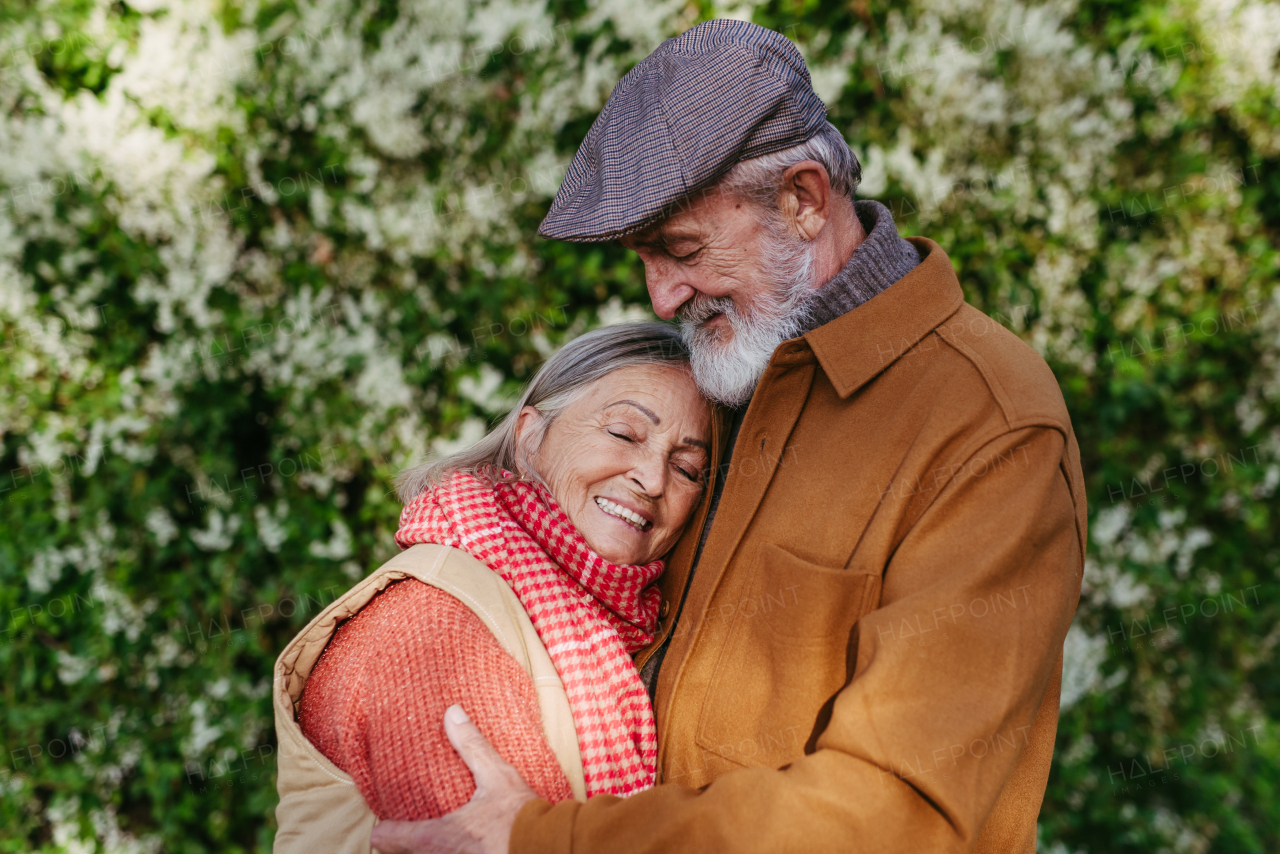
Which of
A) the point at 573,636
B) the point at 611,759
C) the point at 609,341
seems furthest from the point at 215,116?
the point at 611,759

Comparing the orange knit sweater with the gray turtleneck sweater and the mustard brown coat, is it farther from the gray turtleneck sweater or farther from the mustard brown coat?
the gray turtleneck sweater

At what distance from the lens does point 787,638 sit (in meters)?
1.55

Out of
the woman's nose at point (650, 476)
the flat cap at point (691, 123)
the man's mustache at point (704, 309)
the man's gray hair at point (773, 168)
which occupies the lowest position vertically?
the woman's nose at point (650, 476)

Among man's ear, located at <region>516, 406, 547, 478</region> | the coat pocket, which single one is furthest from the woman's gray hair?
the coat pocket

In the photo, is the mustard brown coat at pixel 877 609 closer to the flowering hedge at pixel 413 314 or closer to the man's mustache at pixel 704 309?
the man's mustache at pixel 704 309

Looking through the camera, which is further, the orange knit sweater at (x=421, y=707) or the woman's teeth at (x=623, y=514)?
the woman's teeth at (x=623, y=514)

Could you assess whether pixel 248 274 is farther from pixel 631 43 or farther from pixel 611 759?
pixel 611 759

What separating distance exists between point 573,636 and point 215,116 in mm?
3024

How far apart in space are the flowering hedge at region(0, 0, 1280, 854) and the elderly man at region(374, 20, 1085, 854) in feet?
4.39

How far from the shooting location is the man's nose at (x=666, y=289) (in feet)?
6.24

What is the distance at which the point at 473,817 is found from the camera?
4.38 feet

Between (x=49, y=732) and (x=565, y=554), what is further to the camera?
(x=49, y=732)

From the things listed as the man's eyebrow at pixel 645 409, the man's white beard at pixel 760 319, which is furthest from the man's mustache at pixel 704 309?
the man's eyebrow at pixel 645 409

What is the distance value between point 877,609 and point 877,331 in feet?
2.08
